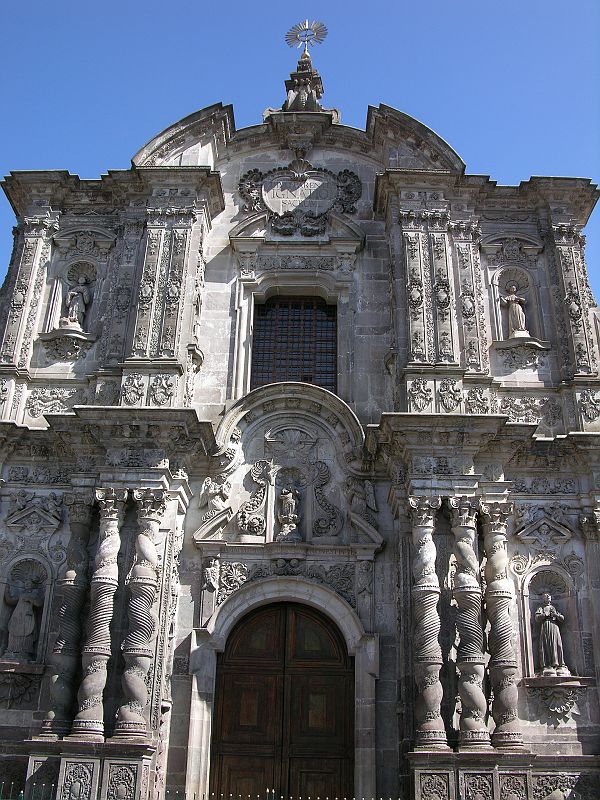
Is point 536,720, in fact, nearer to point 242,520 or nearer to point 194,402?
point 242,520

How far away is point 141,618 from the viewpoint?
11.8 m

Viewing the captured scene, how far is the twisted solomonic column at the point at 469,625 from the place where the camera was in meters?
11.2

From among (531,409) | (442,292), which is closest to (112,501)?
(442,292)

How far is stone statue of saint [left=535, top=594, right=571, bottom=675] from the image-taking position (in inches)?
482

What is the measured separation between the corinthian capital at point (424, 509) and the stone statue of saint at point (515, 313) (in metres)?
3.88

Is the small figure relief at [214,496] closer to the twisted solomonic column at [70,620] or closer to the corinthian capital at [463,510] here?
the twisted solomonic column at [70,620]

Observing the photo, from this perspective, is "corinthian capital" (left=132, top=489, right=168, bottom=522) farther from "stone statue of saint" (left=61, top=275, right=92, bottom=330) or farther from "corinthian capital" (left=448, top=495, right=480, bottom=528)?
"corinthian capital" (left=448, top=495, right=480, bottom=528)

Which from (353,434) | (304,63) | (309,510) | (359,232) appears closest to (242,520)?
(309,510)

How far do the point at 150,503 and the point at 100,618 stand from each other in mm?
1797

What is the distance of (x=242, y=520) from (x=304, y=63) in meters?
10.8

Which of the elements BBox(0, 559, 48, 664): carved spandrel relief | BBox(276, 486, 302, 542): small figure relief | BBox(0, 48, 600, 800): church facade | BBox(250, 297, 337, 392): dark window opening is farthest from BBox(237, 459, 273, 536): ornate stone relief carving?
BBox(0, 559, 48, 664): carved spandrel relief

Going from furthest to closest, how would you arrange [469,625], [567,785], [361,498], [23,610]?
[361,498], [23,610], [469,625], [567,785]

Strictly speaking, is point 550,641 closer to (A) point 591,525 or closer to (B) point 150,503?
(A) point 591,525

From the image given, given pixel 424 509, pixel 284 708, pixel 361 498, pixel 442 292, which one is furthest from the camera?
pixel 442 292
